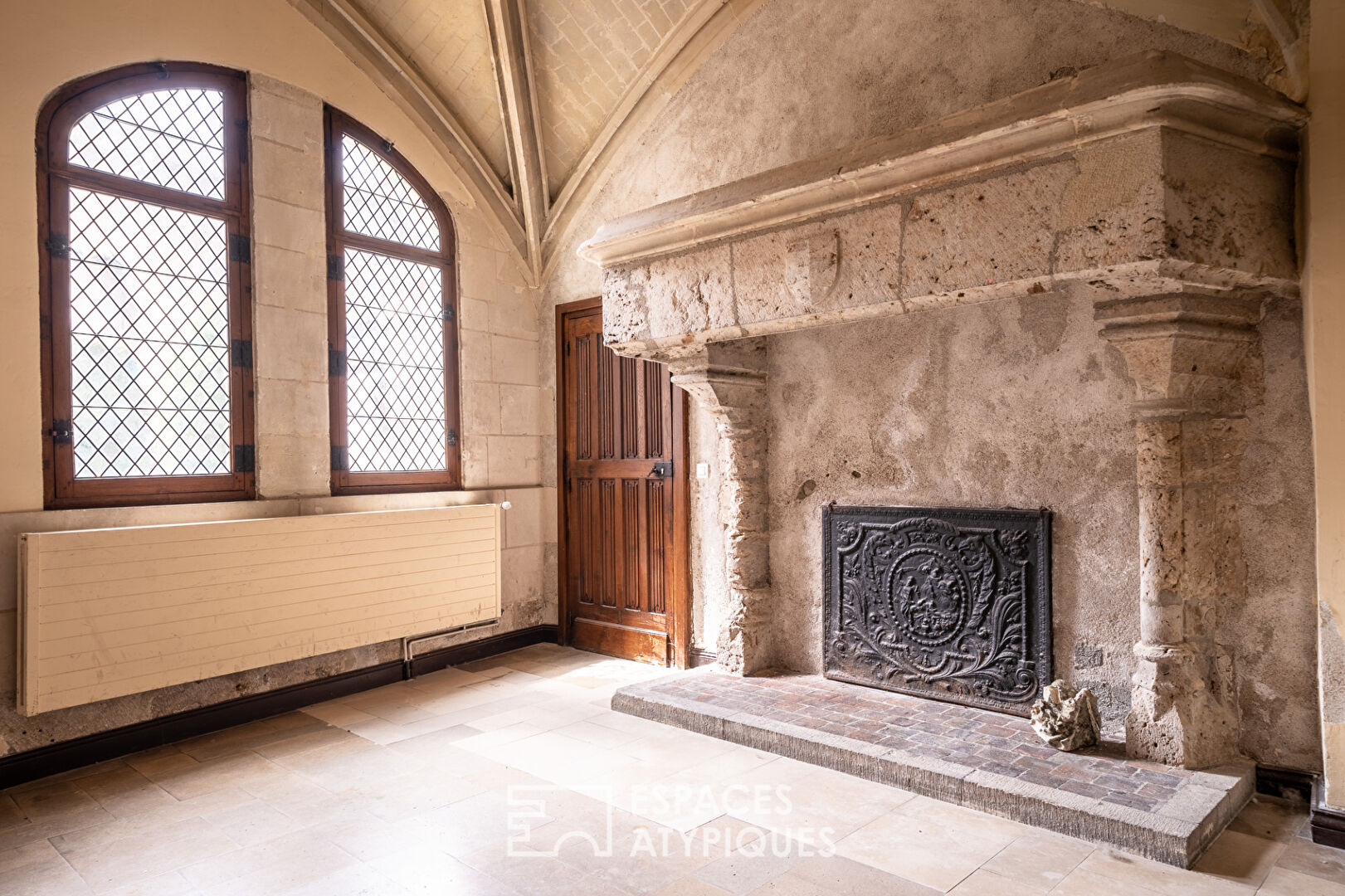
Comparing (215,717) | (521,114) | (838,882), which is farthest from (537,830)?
(521,114)

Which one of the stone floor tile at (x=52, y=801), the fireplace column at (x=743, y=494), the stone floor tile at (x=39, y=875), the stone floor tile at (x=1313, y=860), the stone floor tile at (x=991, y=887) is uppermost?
the fireplace column at (x=743, y=494)

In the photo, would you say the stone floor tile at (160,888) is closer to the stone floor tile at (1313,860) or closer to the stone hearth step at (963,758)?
the stone hearth step at (963,758)

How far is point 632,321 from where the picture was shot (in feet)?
13.1

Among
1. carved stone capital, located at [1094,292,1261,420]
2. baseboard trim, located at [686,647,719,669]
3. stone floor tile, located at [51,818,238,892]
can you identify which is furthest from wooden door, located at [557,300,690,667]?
stone floor tile, located at [51,818,238,892]

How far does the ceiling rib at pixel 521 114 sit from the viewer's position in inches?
191

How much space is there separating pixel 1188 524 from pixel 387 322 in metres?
4.23

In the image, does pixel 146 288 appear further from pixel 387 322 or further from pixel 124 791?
pixel 124 791

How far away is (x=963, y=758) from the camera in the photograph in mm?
3088

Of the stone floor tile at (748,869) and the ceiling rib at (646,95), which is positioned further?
the ceiling rib at (646,95)

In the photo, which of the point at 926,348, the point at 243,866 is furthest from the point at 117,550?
the point at 926,348

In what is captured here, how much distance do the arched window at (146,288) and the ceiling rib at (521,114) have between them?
146cm

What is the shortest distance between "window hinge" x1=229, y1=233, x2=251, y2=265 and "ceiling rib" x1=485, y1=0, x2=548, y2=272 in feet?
6.06

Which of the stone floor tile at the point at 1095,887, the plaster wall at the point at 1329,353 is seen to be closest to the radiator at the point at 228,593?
the stone floor tile at the point at 1095,887

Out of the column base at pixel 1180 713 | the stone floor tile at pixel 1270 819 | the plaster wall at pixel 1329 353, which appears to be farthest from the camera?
the column base at pixel 1180 713
